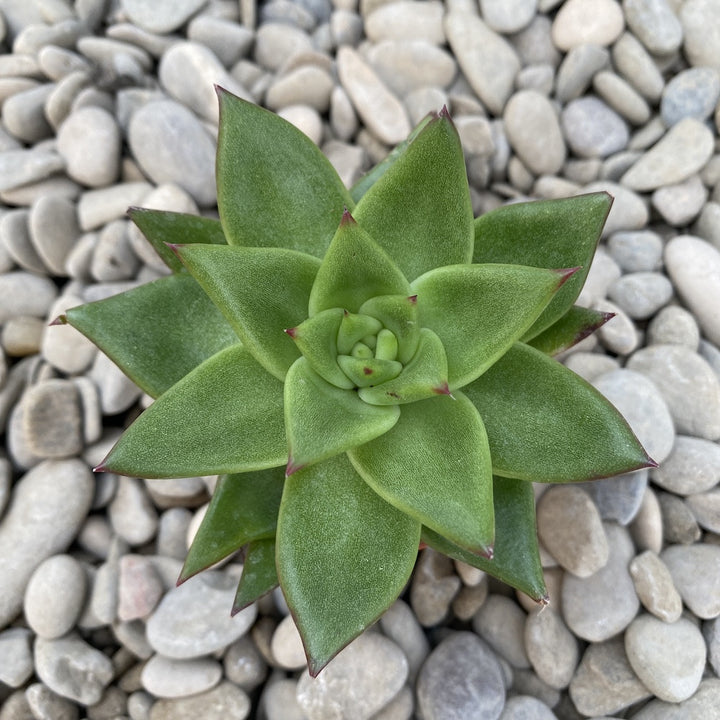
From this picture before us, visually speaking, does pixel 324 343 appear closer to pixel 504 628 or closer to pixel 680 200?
pixel 504 628

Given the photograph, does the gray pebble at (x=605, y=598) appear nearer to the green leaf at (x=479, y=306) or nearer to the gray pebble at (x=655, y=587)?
the gray pebble at (x=655, y=587)

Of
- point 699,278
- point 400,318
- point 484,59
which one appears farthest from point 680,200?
point 400,318

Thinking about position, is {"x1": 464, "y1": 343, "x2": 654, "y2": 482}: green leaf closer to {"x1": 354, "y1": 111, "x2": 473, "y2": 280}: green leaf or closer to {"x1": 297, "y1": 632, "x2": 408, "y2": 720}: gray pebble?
{"x1": 354, "y1": 111, "x2": 473, "y2": 280}: green leaf

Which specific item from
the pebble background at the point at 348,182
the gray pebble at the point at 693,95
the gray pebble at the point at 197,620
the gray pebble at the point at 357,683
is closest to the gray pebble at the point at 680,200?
the pebble background at the point at 348,182

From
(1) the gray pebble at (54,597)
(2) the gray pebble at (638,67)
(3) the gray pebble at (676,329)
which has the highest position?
(2) the gray pebble at (638,67)

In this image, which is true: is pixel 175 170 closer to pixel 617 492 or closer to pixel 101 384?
pixel 101 384

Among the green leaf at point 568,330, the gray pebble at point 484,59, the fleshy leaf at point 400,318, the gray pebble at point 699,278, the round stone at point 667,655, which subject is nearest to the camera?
the fleshy leaf at point 400,318
